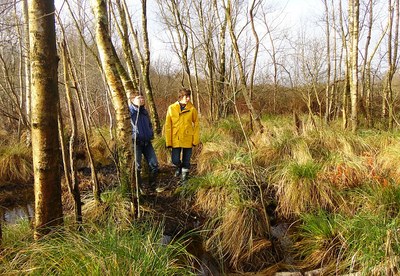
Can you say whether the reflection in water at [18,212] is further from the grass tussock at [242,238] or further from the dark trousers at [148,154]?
the grass tussock at [242,238]

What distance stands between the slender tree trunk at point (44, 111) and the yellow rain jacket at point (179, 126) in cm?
279

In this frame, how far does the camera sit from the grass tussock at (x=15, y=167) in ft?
22.3

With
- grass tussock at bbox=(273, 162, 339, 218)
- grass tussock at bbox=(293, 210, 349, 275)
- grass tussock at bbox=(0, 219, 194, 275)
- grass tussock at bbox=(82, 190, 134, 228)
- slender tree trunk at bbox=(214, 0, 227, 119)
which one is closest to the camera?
grass tussock at bbox=(0, 219, 194, 275)

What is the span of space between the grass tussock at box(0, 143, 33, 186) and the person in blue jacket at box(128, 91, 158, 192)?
3374 mm

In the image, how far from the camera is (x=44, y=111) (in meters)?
2.39

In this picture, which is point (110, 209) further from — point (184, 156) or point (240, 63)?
point (240, 63)

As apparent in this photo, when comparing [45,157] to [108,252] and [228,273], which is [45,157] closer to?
[108,252]

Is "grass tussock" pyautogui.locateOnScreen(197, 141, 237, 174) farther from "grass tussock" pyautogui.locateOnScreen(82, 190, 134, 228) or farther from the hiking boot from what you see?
"grass tussock" pyautogui.locateOnScreen(82, 190, 134, 228)

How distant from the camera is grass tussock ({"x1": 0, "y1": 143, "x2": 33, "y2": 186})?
680 cm

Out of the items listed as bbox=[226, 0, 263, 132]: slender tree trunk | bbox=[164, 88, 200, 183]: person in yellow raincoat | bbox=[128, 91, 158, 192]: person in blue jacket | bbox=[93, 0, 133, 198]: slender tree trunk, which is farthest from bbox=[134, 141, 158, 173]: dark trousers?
bbox=[226, 0, 263, 132]: slender tree trunk

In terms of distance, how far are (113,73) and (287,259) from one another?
120 inches

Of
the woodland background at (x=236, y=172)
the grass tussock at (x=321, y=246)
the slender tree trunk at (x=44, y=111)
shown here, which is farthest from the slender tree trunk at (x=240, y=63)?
the slender tree trunk at (x=44, y=111)

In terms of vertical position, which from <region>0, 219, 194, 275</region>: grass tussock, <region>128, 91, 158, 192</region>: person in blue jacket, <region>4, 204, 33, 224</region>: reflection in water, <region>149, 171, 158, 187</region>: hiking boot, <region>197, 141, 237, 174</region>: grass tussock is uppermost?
<region>128, 91, 158, 192</region>: person in blue jacket

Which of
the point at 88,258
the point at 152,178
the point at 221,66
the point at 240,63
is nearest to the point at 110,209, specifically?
the point at 152,178
